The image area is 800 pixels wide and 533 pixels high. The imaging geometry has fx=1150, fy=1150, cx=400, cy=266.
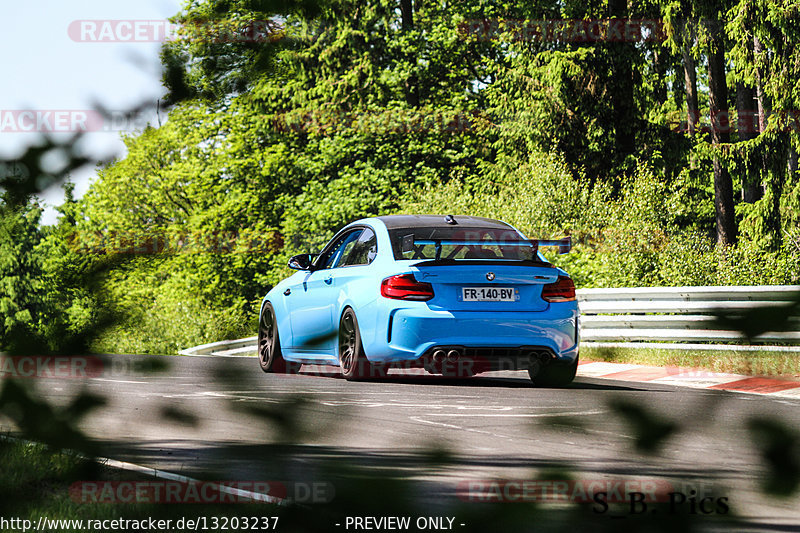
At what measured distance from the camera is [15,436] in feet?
7.38

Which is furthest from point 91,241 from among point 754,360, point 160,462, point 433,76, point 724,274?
point 433,76

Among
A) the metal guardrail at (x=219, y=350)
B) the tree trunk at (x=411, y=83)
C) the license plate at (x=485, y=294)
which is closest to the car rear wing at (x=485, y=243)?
the license plate at (x=485, y=294)

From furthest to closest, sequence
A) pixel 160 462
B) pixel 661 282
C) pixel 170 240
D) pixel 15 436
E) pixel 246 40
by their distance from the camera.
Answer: pixel 661 282 < pixel 160 462 < pixel 170 240 < pixel 15 436 < pixel 246 40

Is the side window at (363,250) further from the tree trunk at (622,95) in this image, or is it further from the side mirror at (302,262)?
the tree trunk at (622,95)

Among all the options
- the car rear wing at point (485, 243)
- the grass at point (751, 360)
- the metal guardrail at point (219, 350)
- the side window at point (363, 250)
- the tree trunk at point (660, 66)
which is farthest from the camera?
the tree trunk at point (660, 66)

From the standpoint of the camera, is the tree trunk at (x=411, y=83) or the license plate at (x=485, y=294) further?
the tree trunk at (x=411, y=83)

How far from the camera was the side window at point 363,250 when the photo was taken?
10609mm

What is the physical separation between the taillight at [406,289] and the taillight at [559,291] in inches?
41.3

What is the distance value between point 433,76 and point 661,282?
21778 millimetres

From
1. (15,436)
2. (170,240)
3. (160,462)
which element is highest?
(170,240)

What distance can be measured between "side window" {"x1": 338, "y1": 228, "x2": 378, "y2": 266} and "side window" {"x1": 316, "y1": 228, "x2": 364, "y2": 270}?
0.10 meters

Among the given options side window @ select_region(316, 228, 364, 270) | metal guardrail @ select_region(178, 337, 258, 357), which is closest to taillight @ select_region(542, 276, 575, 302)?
side window @ select_region(316, 228, 364, 270)

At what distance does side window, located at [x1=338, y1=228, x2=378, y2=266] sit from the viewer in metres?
10.6

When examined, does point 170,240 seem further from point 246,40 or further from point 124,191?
point 246,40
